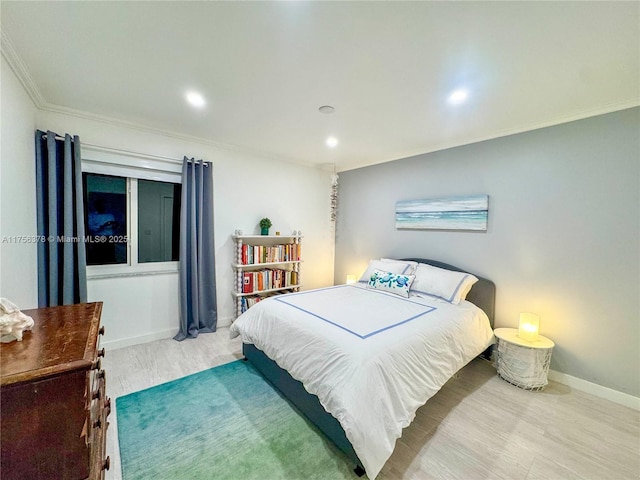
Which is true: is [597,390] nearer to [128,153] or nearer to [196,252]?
[196,252]

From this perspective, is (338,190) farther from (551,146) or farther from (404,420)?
(404,420)

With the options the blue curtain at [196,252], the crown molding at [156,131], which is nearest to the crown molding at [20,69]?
the crown molding at [156,131]

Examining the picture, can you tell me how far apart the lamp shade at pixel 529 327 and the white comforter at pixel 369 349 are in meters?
0.26

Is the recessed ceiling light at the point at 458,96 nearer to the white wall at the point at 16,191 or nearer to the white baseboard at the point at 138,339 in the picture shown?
the white wall at the point at 16,191

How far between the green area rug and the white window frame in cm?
132

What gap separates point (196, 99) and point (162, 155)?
1.07m

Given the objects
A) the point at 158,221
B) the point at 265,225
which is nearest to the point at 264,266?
the point at 265,225

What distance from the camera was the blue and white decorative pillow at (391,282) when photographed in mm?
2947

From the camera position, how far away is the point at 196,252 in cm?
309

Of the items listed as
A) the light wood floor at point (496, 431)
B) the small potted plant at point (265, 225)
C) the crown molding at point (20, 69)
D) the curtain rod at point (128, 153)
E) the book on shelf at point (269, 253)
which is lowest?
the light wood floor at point (496, 431)

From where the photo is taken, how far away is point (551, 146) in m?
2.45

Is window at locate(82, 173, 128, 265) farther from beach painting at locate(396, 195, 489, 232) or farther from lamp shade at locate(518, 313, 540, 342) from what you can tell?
lamp shade at locate(518, 313, 540, 342)

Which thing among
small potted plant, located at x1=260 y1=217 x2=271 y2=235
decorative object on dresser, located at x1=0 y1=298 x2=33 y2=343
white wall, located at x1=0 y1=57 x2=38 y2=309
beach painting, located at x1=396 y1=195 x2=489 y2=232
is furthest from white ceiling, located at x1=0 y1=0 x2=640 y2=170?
decorative object on dresser, located at x1=0 y1=298 x2=33 y2=343

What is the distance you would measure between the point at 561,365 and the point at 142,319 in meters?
4.27
